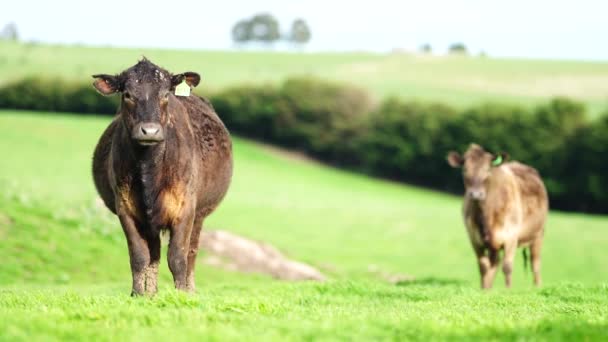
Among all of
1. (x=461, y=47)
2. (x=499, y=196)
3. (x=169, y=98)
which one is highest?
(x=169, y=98)

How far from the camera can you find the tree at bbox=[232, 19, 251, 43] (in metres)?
176

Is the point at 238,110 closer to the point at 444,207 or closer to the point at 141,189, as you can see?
the point at 444,207

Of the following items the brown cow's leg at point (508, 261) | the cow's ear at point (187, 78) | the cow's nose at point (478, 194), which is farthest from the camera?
the brown cow's leg at point (508, 261)

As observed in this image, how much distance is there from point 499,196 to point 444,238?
28.4m

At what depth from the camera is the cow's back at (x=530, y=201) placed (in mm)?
17906

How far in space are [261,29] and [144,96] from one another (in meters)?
171

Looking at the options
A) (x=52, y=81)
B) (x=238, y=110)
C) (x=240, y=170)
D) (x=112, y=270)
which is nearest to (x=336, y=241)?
→ (x=112, y=270)

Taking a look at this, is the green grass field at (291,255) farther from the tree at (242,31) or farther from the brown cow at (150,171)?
the tree at (242,31)

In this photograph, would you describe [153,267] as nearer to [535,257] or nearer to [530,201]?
[530,201]

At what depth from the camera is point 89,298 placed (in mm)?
8484

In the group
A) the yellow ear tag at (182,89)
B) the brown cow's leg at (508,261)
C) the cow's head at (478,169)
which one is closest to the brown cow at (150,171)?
the yellow ear tag at (182,89)

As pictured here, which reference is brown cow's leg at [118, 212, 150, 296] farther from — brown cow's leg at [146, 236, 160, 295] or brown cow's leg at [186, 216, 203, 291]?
brown cow's leg at [186, 216, 203, 291]

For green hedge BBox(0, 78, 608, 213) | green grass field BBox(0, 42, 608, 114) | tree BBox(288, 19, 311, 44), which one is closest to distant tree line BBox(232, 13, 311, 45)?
tree BBox(288, 19, 311, 44)

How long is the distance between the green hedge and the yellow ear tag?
55.4m
